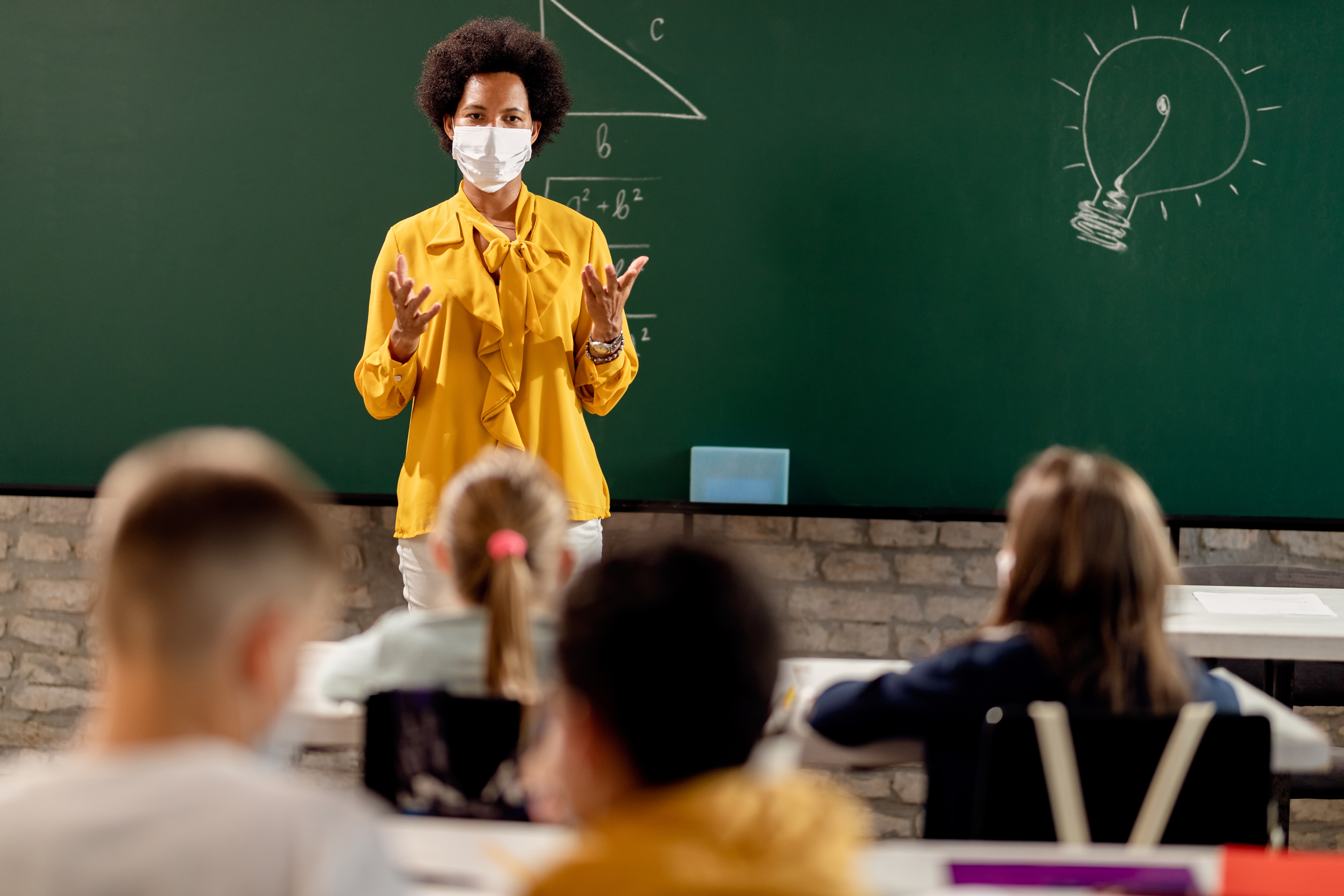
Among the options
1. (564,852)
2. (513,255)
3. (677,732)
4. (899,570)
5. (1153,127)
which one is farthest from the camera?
(899,570)

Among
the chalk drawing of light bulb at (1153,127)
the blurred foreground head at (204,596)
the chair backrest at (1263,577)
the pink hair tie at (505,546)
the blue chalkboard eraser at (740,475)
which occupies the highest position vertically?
the chalk drawing of light bulb at (1153,127)

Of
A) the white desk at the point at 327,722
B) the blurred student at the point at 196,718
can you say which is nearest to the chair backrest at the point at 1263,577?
the white desk at the point at 327,722

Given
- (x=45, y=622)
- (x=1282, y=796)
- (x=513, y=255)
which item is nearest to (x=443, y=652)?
(x=513, y=255)

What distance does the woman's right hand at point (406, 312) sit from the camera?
7.90 feet

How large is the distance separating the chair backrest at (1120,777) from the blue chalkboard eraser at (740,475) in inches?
72.5

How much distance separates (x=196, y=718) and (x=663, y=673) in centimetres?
34

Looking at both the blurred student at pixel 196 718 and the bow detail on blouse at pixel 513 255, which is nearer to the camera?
the blurred student at pixel 196 718

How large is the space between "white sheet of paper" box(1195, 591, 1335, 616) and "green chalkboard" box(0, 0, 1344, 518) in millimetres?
461

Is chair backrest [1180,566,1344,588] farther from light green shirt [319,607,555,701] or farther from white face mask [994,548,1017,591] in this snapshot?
light green shirt [319,607,555,701]

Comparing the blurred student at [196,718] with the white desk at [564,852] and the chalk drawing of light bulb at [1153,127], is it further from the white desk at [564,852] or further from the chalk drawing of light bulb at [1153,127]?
the chalk drawing of light bulb at [1153,127]

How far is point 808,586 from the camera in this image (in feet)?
10.9

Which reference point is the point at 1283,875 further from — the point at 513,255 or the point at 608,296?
the point at 513,255

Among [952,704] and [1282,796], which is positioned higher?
[952,704]

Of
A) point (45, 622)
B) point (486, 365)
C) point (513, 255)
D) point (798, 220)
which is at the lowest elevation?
point (45, 622)
